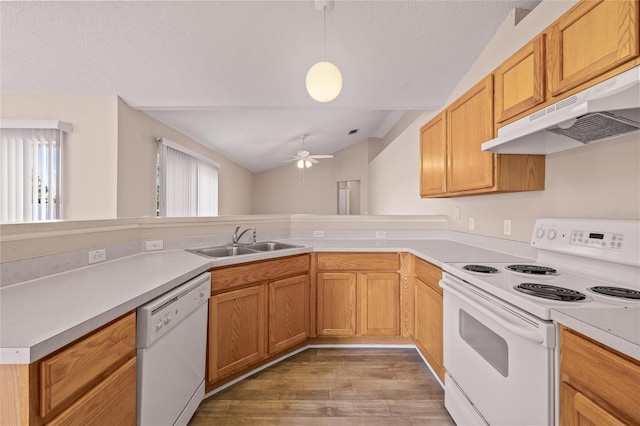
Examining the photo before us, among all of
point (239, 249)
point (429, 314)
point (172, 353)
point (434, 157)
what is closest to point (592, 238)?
point (429, 314)

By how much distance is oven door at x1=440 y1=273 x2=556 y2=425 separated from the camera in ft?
3.06

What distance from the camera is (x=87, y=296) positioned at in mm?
1058

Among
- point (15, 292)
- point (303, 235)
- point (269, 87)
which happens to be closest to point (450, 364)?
point (303, 235)

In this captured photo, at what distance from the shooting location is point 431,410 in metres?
1.69

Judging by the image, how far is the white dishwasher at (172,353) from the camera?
1117 mm

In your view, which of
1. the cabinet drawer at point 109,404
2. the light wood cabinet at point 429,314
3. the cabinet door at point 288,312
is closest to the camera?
the cabinet drawer at point 109,404

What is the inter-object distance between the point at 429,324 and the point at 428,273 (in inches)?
14.8

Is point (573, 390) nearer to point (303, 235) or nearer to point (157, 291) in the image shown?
point (157, 291)

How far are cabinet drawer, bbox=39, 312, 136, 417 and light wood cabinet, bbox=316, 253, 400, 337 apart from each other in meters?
1.58

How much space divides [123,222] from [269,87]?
1.77 metres

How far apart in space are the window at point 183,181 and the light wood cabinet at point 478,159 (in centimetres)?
322

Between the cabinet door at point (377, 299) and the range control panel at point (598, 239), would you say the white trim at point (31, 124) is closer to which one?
the cabinet door at point (377, 299)

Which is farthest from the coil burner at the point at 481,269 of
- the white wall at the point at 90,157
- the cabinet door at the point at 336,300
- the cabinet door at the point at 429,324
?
the white wall at the point at 90,157

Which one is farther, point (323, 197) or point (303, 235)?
point (323, 197)
